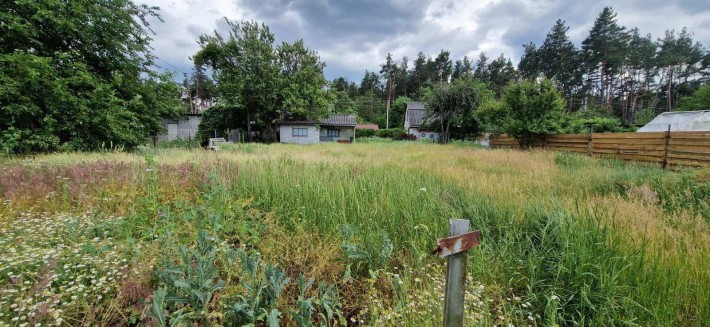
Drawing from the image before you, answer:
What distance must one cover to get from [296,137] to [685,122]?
1158 inches

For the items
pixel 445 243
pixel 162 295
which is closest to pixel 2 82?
pixel 162 295

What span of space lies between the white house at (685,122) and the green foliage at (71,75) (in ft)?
85.6

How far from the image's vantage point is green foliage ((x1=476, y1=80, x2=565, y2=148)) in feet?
44.4

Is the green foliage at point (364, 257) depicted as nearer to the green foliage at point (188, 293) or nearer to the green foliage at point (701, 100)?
the green foliage at point (188, 293)

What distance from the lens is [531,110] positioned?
1402 cm

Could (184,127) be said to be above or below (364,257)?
above

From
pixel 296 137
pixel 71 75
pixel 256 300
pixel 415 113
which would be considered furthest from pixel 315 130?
pixel 256 300

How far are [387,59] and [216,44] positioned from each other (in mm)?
37299

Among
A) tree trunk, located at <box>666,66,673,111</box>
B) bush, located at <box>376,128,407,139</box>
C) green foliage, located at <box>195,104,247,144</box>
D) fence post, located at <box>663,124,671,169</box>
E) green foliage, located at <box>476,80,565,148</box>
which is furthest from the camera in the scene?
tree trunk, located at <box>666,66,673,111</box>

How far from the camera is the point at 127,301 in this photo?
157 cm

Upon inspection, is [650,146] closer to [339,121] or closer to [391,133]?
[339,121]

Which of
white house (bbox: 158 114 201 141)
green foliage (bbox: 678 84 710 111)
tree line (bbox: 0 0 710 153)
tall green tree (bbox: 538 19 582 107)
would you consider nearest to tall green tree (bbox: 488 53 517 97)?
tree line (bbox: 0 0 710 153)

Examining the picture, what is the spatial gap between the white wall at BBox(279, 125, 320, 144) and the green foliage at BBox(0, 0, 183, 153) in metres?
15.7

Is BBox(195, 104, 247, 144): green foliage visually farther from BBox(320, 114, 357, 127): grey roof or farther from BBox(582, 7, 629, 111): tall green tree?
BBox(582, 7, 629, 111): tall green tree
